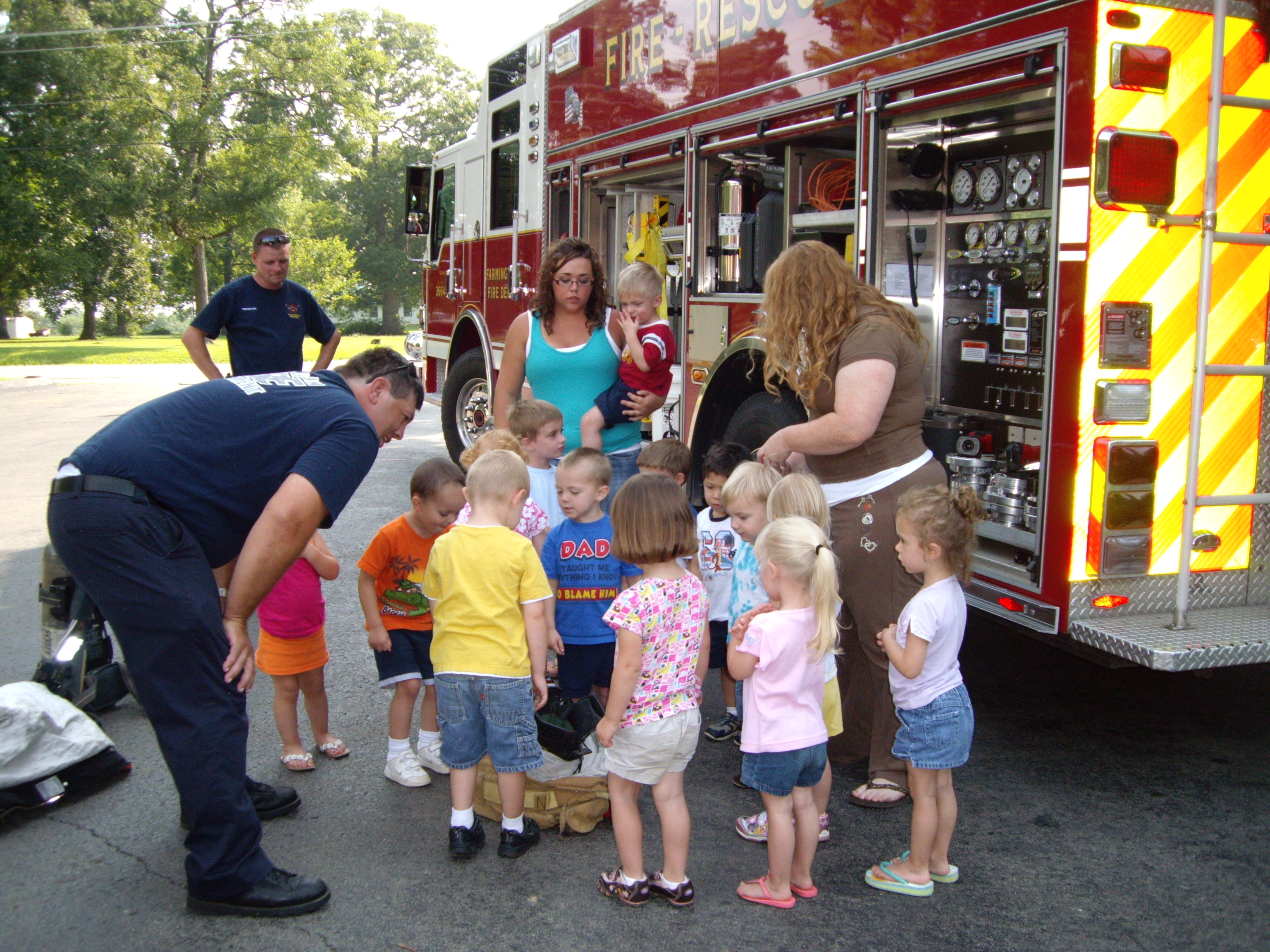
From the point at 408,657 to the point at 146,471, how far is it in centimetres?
119

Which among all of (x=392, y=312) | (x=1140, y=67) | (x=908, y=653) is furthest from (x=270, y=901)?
(x=392, y=312)

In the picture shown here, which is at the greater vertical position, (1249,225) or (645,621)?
(1249,225)

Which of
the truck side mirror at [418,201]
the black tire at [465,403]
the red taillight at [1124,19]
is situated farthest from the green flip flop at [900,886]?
the truck side mirror at [418,201]

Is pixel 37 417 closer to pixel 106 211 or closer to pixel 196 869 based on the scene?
pixel 196 869

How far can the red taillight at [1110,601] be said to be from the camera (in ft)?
11.8

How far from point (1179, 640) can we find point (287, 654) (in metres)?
2.85

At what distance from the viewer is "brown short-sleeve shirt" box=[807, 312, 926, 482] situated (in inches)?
131

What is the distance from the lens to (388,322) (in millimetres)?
57562

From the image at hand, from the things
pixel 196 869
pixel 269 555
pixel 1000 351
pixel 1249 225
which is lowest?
pixel 196 869

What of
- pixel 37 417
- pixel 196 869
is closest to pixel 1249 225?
pixel 196 869

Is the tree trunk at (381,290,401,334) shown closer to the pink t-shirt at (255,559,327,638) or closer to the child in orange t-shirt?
the pink t-shirt at (255,559,327,638)

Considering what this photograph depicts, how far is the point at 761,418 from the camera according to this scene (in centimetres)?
509

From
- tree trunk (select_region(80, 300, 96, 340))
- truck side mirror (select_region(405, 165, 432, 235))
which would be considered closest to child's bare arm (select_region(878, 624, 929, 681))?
truck side mirror (select_region(405, 165, 432, 235))

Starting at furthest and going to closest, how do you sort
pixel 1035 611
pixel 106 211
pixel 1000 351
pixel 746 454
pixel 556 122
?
pixel 106 211
pixel 556 122
pixel 1000 351
pixel 746 454
pixel 1035 611
